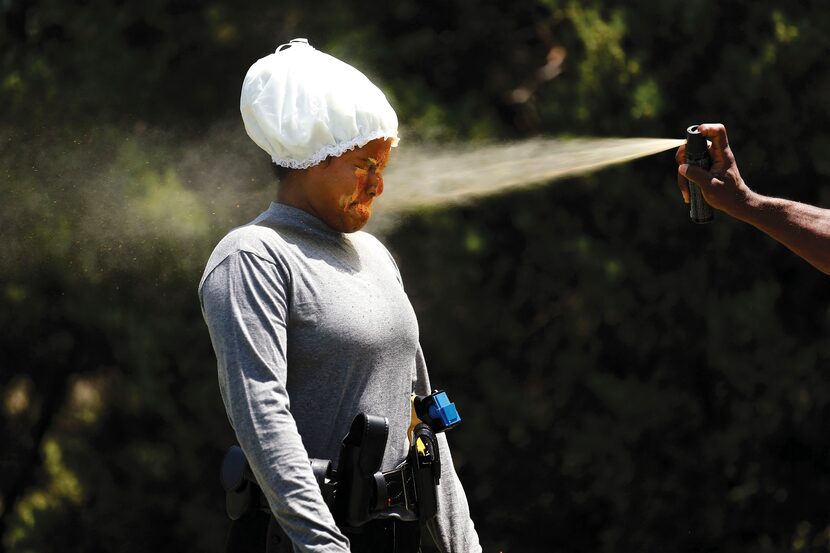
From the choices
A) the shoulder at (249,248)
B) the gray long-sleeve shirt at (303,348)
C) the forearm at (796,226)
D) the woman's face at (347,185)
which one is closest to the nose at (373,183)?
the woman's face at (347,185)

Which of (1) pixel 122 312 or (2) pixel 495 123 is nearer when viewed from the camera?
(1) pixel 122 312

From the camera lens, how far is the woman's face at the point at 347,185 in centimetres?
251

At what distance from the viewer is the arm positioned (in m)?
3.04

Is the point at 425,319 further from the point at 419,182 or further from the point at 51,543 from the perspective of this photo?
the point at 51,543

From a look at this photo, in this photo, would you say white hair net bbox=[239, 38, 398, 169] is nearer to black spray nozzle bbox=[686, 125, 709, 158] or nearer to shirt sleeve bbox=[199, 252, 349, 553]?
shirt sleeve bbox=[199, 252, 349, 553]

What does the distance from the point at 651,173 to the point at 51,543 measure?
3.13 m

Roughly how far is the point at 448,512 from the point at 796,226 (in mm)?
1260

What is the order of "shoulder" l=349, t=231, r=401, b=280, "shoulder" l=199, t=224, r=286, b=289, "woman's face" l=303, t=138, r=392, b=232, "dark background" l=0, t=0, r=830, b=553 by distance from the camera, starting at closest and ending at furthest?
1. "shoulder" l=199, t=224, r=286, b=289
2. "woman's face" l=303, t=138, r=392, b=232
3. "shoulder" l=349, t=231, r=401, b=280
4. "dark background" l=0, t=0, r=830, b=553

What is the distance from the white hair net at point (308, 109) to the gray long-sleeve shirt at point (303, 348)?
168mm

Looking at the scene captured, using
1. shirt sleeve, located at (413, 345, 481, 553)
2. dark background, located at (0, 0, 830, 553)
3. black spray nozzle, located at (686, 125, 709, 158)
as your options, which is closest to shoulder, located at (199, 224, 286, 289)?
shirt sleeve, located at (413, 345, 481, 553)

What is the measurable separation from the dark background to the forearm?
200cm

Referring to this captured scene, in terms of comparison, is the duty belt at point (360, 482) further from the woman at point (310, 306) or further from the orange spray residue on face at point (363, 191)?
the orange spray residue on face at point (363, 191)

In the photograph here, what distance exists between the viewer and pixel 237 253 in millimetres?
2334

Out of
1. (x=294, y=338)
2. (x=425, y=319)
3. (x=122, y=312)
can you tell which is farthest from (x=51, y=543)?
(x=294, y=338)
